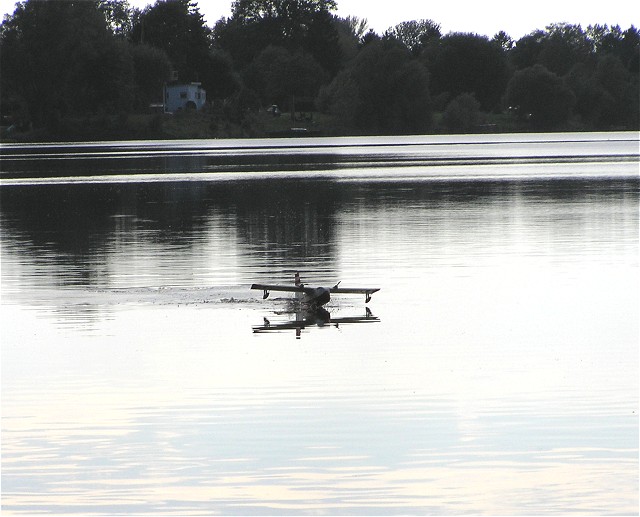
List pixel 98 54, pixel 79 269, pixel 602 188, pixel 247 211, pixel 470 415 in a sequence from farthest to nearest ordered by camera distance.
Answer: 1. pixel 98 54
2. pixel 602 188
3. pixel 247 211
4. pixel 79 269
5. pixel 470 415

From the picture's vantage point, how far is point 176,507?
48.7 feet

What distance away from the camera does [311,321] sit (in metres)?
28.1

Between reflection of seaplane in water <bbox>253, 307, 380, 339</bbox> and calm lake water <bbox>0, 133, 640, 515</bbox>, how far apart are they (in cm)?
9

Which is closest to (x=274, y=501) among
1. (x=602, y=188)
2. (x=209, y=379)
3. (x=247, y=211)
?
(x=209, y=379)

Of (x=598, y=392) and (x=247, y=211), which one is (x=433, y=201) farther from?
(x=598, y=392)

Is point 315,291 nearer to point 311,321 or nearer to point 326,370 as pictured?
point 311,321

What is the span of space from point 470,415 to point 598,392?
2613mm

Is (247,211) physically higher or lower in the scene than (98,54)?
lower

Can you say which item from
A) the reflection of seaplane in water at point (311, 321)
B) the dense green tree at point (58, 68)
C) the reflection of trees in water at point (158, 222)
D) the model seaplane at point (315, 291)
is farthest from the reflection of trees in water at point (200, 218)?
the dense green tree at point (58, 68)

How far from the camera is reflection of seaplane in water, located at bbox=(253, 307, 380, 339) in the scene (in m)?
27.1

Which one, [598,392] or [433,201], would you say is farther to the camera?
[433,201]

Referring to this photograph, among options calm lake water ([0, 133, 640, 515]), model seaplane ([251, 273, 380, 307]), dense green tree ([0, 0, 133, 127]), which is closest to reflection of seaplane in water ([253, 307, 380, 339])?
calm lake water ([0, 133, 640, 515])

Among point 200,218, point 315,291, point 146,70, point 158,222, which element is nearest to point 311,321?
point 315,291

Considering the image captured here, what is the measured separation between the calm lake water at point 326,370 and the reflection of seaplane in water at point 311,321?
0.31 feet
